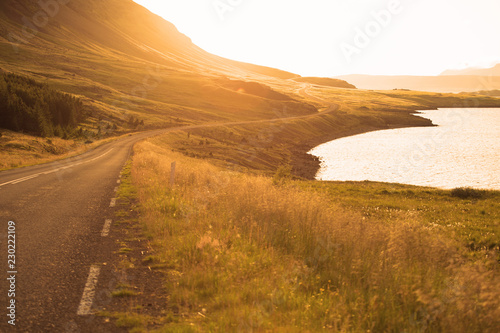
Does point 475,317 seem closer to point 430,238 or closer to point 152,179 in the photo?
point 430,238

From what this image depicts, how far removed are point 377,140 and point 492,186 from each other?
4727 cm

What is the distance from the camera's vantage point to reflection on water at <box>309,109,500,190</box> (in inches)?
1660

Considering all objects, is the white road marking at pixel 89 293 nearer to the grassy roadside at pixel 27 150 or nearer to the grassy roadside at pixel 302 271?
the grassy roadside at pixel 302 271

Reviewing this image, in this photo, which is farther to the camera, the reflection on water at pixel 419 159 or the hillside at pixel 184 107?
the hillside at pixel 184 107

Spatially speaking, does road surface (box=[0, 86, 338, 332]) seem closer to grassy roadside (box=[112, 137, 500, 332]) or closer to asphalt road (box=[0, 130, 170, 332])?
asphalt road (box=[0, 130, 170, 332])

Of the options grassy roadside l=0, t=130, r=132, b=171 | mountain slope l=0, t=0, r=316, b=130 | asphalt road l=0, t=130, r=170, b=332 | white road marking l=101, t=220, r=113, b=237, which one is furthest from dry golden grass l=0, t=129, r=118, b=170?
mountain slope l=0, t=0, r=316, b=130

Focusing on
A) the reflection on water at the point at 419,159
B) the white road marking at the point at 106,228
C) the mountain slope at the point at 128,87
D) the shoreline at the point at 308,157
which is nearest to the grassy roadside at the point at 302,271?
the white road marking at the point at 106,228

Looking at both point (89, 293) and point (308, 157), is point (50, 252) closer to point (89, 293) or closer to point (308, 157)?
point (89, 293)

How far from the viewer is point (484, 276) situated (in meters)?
4.89

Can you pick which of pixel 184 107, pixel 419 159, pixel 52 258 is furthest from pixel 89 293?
pixel 184 107

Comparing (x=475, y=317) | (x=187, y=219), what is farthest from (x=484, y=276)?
(x=187, y=219)

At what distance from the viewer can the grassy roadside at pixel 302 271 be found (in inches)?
184

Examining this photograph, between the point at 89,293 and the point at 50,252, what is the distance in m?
2.50

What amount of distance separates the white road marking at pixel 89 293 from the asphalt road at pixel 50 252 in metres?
0.04
